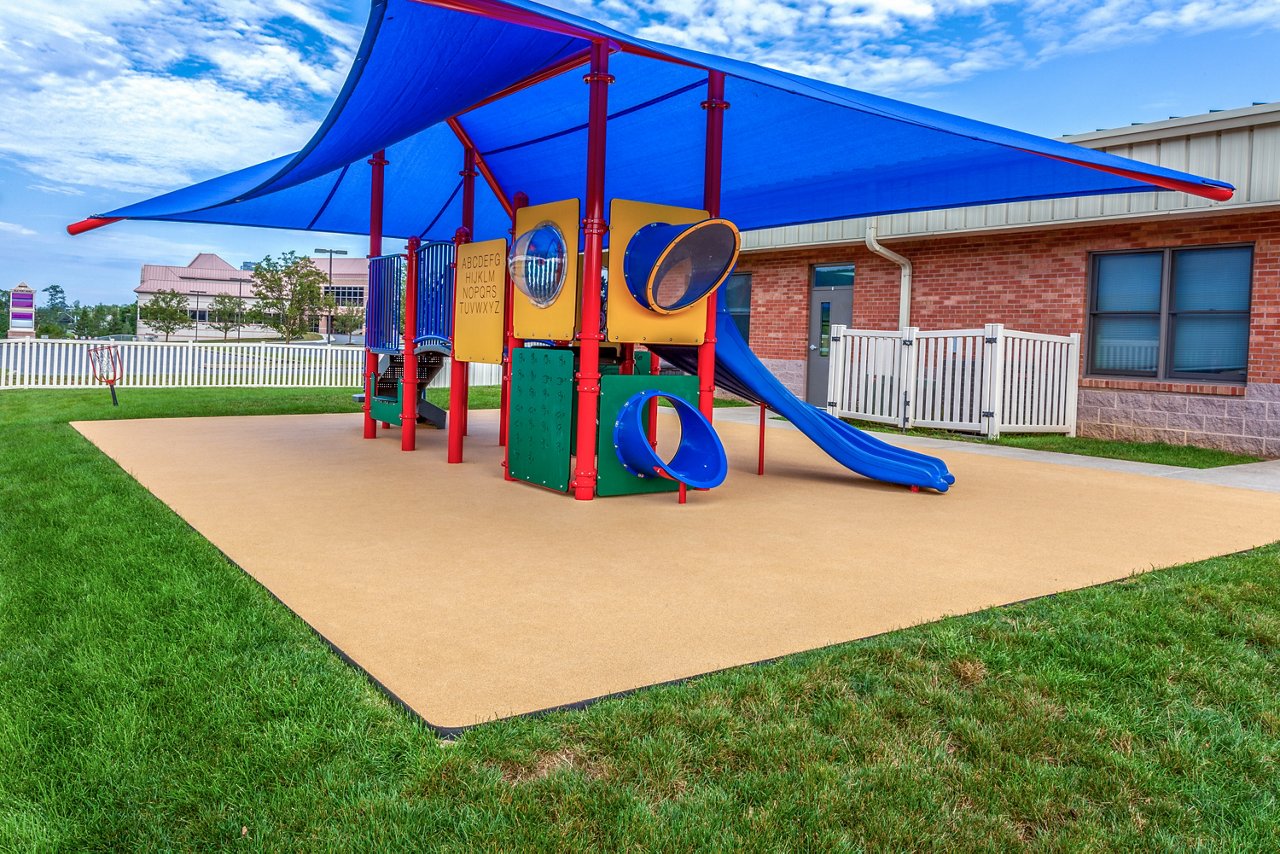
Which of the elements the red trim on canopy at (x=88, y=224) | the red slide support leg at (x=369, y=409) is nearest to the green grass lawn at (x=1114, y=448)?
the red slide support leg at (x=369, y=409)

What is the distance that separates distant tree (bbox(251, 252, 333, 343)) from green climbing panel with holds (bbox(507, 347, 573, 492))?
46660mm

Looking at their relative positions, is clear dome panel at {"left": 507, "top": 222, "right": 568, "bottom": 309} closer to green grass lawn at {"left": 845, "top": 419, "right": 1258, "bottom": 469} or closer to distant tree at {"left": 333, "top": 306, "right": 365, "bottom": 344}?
green grass lawn at {"left": 845, "top": 419, "right": 1258, "bottom": 469}

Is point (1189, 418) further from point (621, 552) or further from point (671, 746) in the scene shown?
point (671, 746)

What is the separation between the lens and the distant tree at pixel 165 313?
54531 mm

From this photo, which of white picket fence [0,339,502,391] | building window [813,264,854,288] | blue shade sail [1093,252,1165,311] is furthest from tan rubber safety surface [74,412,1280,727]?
white picket fence [0,339,502,391]

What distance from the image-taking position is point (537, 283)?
7.34 m

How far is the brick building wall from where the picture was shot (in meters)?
10.7

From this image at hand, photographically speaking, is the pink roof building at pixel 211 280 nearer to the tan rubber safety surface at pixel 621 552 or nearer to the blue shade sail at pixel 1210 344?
the blue shade sail at pixel 1210 344

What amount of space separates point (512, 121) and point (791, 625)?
7021 mm

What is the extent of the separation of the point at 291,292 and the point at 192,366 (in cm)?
3614

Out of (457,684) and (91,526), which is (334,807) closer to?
(457,684)

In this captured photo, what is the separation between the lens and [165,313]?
54.3 meters

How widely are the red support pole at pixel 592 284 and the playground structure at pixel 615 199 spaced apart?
2 centimetres

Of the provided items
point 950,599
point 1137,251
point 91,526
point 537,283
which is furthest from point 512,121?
point 1137,251
